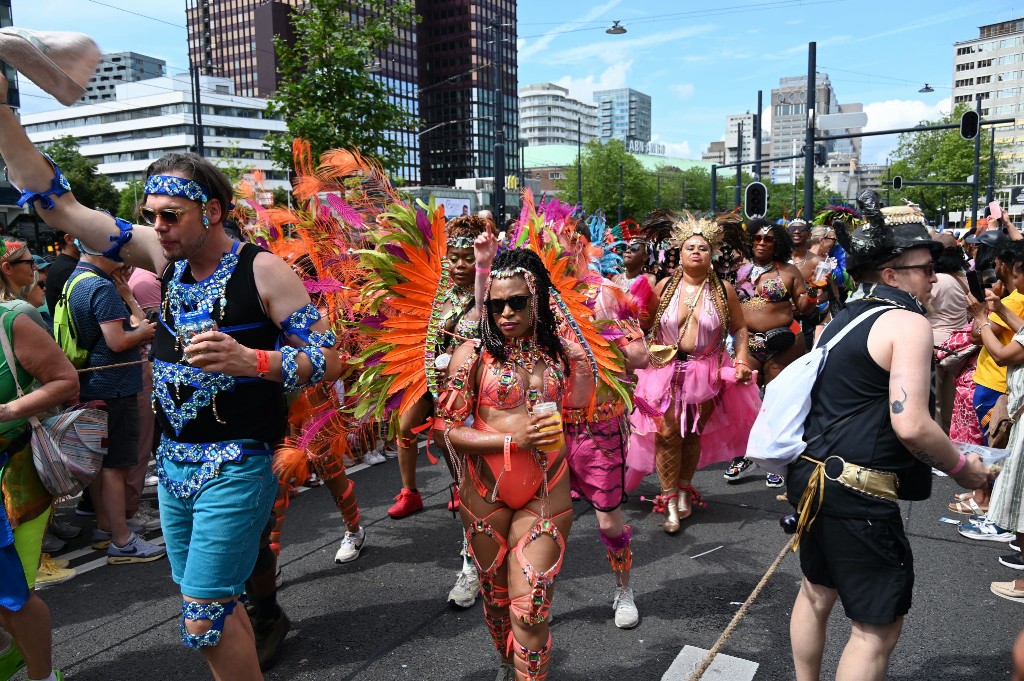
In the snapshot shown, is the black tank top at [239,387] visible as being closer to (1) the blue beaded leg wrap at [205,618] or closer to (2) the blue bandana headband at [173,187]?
(2) the blue bandana headband at [173,187]

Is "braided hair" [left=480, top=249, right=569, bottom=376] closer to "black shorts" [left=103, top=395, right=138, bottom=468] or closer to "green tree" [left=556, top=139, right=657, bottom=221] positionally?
"black shorts" [left=103, top=395, right=138, bottom=468]

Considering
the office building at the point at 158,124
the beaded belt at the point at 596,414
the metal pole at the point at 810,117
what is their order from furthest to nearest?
the office building at the point at 158,124 → the metal pole at the point at 810,117 → the beaded belt at the point at 596,414

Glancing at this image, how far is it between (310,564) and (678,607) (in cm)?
220

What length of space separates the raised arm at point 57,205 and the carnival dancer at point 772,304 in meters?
4.81

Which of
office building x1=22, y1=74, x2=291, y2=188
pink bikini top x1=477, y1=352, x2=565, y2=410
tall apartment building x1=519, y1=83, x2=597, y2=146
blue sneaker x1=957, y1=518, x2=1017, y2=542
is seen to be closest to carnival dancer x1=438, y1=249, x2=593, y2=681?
pink bikini top x1=477, y1=352, x2=565, y2=410

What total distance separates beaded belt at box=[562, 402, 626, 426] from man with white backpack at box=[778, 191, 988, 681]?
1.06 meters

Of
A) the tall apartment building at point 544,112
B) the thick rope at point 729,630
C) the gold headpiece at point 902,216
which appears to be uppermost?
the tall apartment building at point 544,112

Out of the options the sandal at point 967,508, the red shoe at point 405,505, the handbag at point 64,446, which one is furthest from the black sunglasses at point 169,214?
the sandal at point 967,508

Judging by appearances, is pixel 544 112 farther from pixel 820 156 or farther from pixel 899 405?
pixel 899 405

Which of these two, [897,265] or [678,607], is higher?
[897,265]

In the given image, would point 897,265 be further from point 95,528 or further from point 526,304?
point 95,528

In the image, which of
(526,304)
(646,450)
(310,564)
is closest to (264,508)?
(526,304)

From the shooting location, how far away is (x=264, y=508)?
8.41 ft

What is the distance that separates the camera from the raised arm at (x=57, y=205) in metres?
2.45
